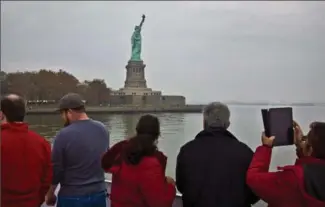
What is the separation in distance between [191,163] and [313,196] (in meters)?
0.53

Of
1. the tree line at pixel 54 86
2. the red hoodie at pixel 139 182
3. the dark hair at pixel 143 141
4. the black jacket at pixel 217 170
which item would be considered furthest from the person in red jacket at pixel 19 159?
the tree line at pixel 54 86

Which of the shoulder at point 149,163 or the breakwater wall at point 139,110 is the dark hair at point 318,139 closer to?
the shoulder at point 149,163

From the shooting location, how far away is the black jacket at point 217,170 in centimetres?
185

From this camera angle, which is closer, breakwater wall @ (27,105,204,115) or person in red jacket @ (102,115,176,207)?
person in red jacket @ (102,115,176,207)

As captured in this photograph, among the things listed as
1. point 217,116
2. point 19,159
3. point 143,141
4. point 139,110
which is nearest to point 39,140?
point 19,159

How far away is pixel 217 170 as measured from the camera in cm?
185

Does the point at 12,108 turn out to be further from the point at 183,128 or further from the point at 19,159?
the point at 183,128

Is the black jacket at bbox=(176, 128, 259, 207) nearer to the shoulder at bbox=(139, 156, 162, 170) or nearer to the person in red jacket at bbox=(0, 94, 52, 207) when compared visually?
the shoulder at bbox=(139, 156, 162, 170)

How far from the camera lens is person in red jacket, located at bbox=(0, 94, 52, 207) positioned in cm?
188

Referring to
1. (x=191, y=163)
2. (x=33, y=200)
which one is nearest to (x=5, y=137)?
(x=33, y=200)

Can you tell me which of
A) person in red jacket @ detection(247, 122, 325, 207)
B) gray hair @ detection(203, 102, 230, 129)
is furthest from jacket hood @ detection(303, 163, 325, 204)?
gray hair @ detection(203, 102, 230, 129)

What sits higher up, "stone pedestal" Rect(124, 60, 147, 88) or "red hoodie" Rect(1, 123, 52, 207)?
"stone pedestal" Rect(124, 60, 147, 88)

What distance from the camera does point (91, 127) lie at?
2.11m

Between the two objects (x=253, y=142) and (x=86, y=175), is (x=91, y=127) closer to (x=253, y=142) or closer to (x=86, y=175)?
(x=86, y=175)
